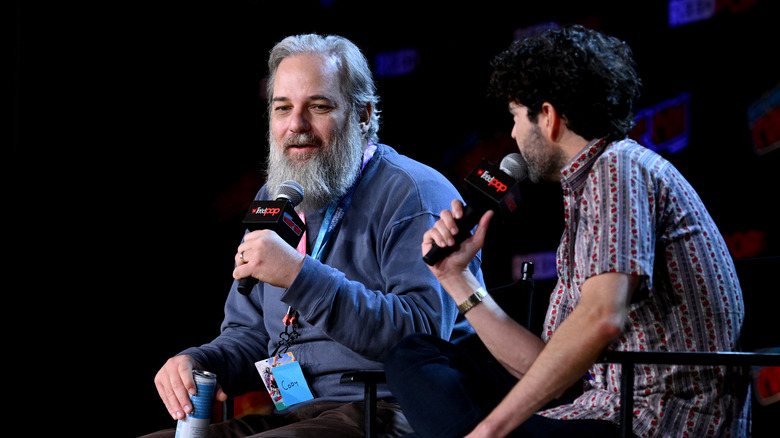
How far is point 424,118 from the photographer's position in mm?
3430

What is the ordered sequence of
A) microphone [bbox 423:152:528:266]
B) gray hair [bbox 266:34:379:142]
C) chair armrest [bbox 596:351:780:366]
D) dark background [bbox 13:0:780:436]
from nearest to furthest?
chair armrest [bbox 596:351:780:366] → microphone [bbox 423:152:528:266] → gray hair [bbox 266:34:379:142] → dark background [bbox 13:0:780:436]

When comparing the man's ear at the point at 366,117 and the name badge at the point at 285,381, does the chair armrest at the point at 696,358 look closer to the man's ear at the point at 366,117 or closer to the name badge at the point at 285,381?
the name badge at the point at 285,381

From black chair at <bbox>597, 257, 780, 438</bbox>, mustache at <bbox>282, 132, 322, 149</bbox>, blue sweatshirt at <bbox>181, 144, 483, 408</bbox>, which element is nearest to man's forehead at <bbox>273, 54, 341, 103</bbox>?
mustache at <bbox>282, 132, 322, 149</bbox>

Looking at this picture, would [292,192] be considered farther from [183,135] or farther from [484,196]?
[183,135]

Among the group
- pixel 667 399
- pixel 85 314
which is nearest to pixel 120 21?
pixel 85 314

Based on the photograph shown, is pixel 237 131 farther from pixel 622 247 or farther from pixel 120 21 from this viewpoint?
pixel 622 247

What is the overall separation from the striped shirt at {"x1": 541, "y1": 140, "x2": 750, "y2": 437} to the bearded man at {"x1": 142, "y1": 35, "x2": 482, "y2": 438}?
1.98 ft

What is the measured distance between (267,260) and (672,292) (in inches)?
34.6

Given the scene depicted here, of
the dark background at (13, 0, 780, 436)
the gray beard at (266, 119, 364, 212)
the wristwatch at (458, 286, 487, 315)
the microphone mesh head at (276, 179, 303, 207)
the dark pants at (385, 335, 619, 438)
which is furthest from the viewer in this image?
the dark background at (13, 0, 780, 436)

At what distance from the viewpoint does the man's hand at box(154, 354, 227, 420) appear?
1814 mm

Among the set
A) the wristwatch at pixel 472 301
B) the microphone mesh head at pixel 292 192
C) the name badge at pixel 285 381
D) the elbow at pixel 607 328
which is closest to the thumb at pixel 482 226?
the wristwatch at pixel 472 301

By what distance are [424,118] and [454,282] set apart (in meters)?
1.95

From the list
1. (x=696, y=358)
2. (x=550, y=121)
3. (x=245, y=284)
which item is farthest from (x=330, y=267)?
(x=696, y=358)

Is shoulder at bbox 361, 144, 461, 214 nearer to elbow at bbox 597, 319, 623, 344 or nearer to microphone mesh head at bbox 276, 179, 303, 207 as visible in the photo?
microphone mesh head at bbox 276, 179, 303, 207
